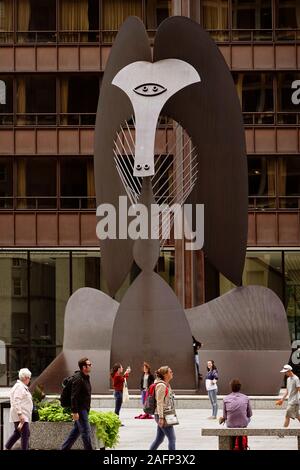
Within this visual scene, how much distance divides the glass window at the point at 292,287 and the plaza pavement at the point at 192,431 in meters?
16.5

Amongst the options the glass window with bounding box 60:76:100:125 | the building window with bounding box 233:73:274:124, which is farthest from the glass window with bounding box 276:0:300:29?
the glass window with bounding box 60:76:100:125

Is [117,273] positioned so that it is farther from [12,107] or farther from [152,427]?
[12,107]

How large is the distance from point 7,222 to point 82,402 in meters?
30.2

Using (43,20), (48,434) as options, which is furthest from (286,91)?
(48,434)

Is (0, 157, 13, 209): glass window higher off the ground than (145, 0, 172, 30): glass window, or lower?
lower

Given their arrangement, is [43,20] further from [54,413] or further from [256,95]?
[54,413]

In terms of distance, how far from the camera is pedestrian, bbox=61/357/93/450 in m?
17.0

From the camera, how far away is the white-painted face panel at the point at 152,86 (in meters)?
32.5

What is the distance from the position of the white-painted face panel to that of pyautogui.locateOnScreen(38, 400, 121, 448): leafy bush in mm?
14811

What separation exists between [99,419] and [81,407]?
114 cm

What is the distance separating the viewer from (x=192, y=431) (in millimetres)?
23281

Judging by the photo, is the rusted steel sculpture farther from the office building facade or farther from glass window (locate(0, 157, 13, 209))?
glass window (locate(0, 157, 13, 209))

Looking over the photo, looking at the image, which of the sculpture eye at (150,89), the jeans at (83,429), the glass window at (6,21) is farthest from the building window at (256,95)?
the jeans at (83,429)

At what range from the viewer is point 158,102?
107ft
